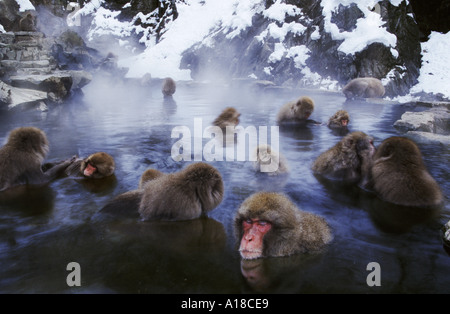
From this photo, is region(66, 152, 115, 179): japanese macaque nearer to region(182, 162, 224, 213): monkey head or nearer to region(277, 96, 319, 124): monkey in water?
region(182, 162, 224, 213): monkey head

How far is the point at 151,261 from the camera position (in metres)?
2.74

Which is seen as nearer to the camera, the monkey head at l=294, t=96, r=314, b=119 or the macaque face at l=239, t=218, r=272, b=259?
the macaque face at l=239, t=218, r=272, b=259

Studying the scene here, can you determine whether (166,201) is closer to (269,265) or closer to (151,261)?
(151,261)

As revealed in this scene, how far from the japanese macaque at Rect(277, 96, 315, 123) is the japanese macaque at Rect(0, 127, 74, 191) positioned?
558cm

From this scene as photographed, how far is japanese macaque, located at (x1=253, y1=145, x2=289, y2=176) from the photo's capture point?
4.88 meters

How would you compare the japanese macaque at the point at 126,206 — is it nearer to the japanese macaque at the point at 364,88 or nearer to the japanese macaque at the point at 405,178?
the japanese macaque at the point at 405,178

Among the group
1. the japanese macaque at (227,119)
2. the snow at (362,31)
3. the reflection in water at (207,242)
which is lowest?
the reflection in water at (207,242)

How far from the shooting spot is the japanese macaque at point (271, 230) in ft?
8.35

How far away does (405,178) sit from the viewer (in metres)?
3.64

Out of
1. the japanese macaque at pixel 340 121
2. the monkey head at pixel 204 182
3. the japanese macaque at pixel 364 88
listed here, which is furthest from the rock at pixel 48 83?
the monkey head at pixel 204 182

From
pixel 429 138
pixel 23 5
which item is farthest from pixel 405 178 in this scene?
pixel 23 5

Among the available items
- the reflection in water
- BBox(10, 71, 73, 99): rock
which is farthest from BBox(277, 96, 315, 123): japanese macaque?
BBox(10, 71, 73, 99): rock

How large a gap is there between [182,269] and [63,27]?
1099 inches

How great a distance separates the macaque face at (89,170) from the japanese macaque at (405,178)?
3.44 metres
